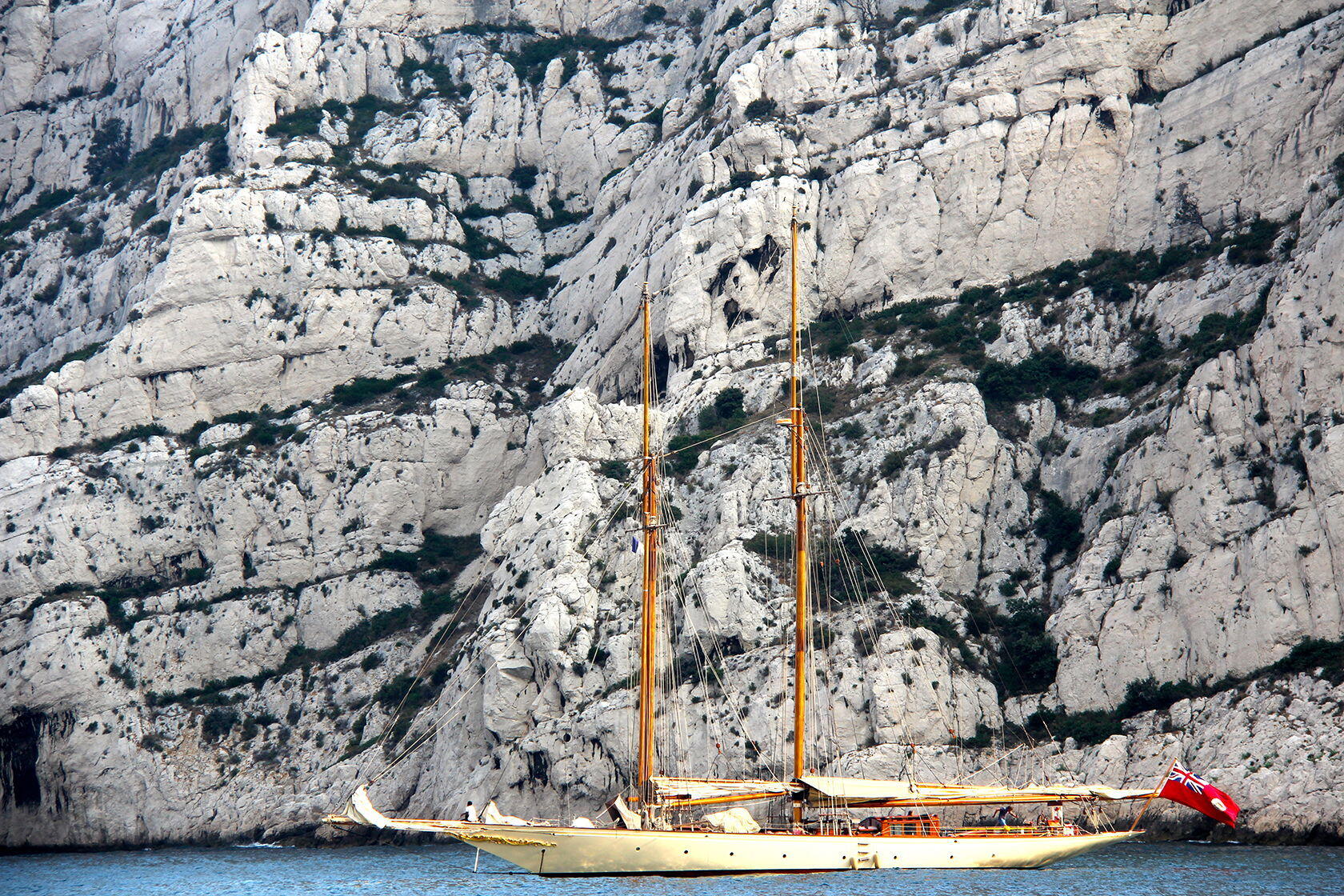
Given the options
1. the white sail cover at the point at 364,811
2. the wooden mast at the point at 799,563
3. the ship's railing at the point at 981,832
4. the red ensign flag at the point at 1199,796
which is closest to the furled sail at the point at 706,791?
the wooden mast at the point at 799,563

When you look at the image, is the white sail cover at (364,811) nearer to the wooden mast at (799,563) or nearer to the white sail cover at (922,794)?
the white sail cover at (922,794)

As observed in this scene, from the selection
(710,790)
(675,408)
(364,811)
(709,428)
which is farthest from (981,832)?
(675,408)

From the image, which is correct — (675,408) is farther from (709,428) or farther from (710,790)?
(710,790)

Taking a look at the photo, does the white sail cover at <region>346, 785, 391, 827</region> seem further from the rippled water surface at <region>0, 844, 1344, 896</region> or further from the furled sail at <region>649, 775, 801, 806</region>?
the furled sail at <region>649, 775, 801, 806</region>

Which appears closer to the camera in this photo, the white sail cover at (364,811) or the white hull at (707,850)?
the white sail cover at (364,811)

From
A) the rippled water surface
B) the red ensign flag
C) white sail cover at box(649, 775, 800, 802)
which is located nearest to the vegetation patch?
the rippled water surface

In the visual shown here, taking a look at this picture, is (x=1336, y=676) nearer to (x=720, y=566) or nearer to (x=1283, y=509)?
(x=1283, y=509)

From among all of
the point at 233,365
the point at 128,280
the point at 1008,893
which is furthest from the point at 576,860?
the point at 128,280
